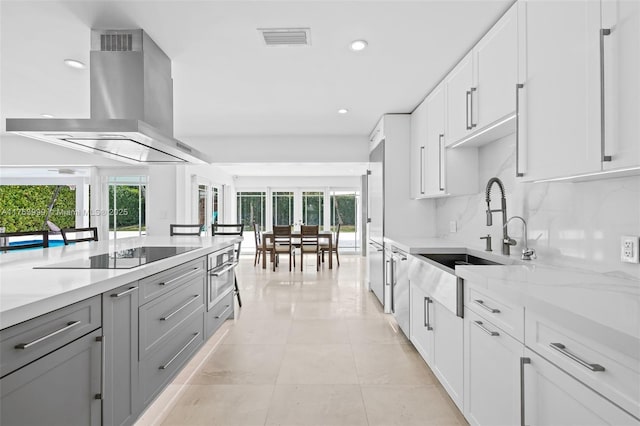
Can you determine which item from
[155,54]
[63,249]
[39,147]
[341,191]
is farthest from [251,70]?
[341,191]

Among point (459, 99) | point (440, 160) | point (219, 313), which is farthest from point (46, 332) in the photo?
point (440, 160)

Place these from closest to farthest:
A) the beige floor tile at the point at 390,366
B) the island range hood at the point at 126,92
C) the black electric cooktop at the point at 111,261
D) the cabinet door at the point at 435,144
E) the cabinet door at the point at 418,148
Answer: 1. the black electric cooktop at the point at 111,261
2. the island range hood at the point at 126,92
3. the beige floor tile at the point at 390,366
4. the cabinet door at the point at 435,144
5. the cabinet door at the point at 418,148

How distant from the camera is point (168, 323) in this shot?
2074mm

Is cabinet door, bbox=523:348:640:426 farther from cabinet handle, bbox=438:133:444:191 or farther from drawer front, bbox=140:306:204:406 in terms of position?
cabinet handle, bbox=438:133:444:191

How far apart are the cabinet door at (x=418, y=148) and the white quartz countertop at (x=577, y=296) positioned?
Answer: 1.95m

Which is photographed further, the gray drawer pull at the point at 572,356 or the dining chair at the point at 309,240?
the dining chair at the point at 309,240

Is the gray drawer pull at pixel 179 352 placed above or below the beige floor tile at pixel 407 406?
above

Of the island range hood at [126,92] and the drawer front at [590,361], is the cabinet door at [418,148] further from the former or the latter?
the drawer front at [590,361]

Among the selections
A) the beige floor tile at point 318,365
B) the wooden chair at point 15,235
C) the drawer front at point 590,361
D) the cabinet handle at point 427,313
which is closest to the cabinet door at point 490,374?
the drawer front at point 590,361

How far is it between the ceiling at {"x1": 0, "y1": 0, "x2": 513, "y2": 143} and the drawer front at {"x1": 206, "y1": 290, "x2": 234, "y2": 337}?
6.89 feet

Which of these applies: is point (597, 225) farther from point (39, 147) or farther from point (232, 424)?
point (39, 147)

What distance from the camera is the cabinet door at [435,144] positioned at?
9.94 feet

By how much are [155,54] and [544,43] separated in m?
2.44

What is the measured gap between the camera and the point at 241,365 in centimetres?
259
